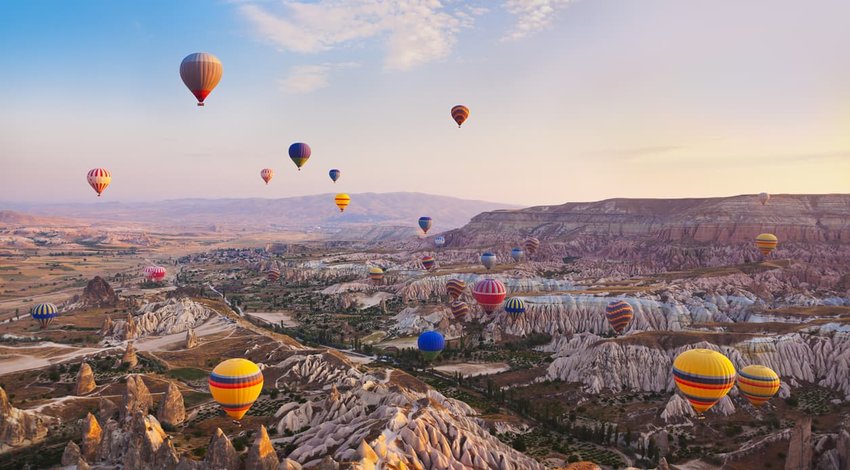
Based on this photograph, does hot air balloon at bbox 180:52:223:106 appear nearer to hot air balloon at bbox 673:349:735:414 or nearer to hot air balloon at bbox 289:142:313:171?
hot air balloon at bbox 289:142:313:171

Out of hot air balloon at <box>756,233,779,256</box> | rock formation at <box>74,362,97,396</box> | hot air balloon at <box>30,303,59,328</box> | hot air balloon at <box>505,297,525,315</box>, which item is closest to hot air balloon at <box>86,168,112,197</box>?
hot air balloon at <box>30,303,59,328</box>

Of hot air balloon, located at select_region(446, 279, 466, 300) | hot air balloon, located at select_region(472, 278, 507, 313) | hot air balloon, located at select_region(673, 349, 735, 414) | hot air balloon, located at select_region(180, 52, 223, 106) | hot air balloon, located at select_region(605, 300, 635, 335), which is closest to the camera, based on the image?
hot air balloon, located at select_region(673, 349, 735, 414)

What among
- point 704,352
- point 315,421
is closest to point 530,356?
point 704,352

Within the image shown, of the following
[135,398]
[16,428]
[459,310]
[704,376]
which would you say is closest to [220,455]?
[135,398]

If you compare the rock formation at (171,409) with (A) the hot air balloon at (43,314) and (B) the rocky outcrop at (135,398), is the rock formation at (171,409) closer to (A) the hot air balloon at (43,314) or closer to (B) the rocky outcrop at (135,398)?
(B) the rocky outcrop at (135,398)

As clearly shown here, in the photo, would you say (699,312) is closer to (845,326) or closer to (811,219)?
(845,326)

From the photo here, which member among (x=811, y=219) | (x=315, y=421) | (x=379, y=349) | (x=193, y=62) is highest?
(x=193, y=62)

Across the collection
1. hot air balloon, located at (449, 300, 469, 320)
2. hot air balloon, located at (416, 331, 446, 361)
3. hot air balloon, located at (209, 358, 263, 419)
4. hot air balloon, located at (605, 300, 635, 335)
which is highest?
hot air balloon, located at (209, 358, 263, 419)

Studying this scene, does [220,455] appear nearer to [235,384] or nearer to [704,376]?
[235,384]
